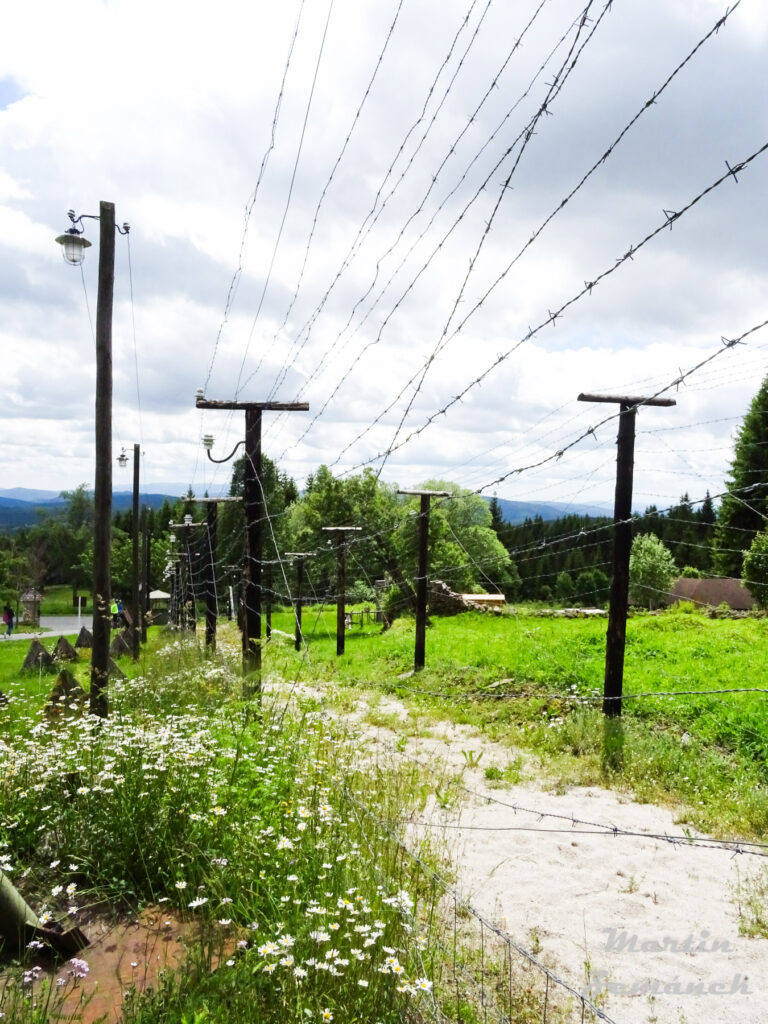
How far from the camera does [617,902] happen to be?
187 inches

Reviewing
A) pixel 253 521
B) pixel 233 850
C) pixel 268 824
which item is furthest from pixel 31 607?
pixel 233 850

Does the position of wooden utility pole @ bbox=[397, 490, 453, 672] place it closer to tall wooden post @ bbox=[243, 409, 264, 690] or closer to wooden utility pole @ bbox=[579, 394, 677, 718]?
tall wooden post @ bbox=[243, 409, 264, 690]

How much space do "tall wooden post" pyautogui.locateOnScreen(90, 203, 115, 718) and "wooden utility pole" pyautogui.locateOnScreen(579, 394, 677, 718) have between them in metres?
6.38

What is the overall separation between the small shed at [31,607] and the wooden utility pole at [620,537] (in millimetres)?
62632

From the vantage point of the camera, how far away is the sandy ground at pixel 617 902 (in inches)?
144

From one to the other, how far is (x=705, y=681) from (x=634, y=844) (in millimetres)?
5756

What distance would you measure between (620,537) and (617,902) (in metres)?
5.29

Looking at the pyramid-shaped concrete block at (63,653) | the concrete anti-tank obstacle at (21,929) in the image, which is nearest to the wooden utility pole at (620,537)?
the concrete anti-tank obstacle at (21,929)

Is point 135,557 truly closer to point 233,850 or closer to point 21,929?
point 233,850

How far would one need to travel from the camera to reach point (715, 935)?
430 centimetres

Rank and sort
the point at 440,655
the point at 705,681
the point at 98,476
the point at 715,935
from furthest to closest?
1. the point at 440,655
2. the point at 705,681
3. the point at 98,476
4. the point at 715,935

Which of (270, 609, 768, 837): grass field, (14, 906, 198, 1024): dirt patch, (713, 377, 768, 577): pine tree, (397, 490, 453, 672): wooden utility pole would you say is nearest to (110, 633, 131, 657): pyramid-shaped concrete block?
(270, 609, 768, 837): grass field

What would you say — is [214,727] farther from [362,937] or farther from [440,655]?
[440,655]

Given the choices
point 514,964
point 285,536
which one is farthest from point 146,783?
point 285,536
